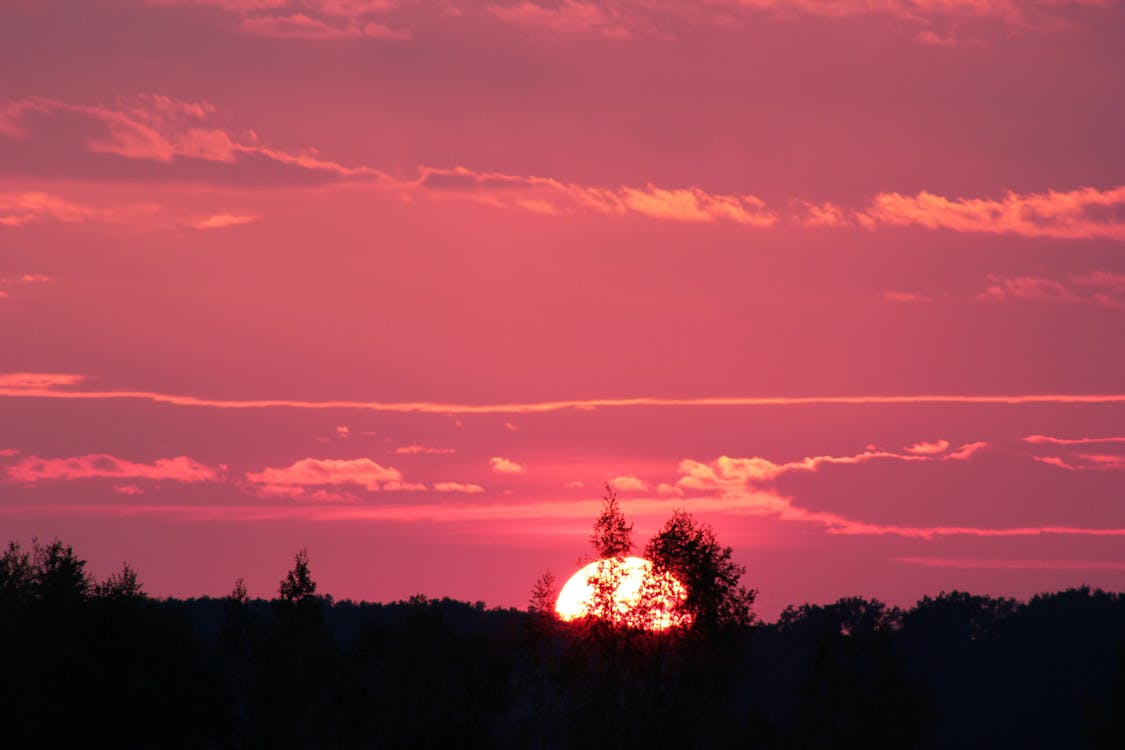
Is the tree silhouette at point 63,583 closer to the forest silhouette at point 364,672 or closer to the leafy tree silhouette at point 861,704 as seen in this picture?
the forest silhouette at point 364,672

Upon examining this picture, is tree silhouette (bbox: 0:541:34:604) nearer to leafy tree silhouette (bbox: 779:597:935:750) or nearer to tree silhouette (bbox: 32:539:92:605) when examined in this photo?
tree silhouette (bbox: 32:539:92:605)

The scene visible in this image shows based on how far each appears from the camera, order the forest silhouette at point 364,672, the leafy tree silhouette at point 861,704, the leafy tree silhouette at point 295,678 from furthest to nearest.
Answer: the leafy tree silhouette at point 861,704 < the leafy tree silhouette at point 295,678 < the forest silhouette at point 364,672

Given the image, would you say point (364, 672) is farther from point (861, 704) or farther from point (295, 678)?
point (861, 704)

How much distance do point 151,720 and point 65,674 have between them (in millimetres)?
5997

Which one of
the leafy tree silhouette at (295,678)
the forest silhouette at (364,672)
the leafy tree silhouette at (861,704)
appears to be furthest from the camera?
the leafy tree silhouette at (861,704)

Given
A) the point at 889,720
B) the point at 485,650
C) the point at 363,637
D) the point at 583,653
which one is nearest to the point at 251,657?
the point at 363,637

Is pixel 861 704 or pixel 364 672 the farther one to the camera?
pixel 861 704

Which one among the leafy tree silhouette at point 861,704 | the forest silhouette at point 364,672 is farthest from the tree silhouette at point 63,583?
the leafy tree silhouette at point 861,704

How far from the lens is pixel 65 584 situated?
4405 inches

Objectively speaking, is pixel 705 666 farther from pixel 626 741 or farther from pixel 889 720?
pixel 889 720

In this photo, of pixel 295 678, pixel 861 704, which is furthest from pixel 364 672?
pixel 861 704

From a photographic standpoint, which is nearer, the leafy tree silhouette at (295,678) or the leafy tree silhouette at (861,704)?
the leafy tree silhouette at (295,678)

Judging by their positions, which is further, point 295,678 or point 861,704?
point 861,704

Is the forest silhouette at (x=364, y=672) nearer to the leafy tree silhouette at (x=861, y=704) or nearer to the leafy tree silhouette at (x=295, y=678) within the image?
the leafy tree silhouette at (x=295, y=678)
